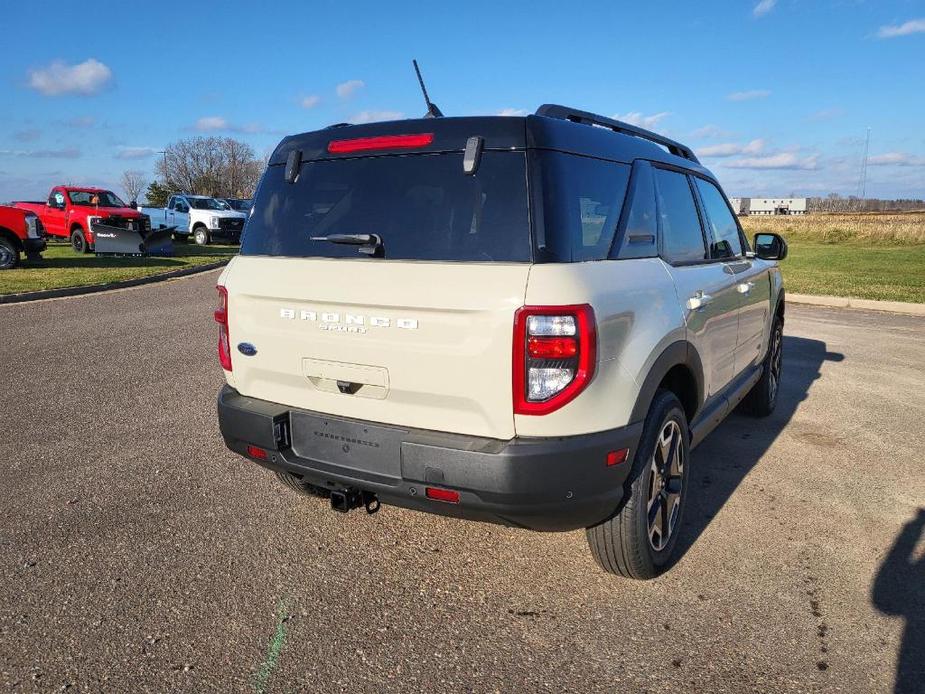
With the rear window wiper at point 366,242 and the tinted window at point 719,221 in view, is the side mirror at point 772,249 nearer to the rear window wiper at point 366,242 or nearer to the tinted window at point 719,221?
the tinted window at point 719,221

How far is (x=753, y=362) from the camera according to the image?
4977 mm

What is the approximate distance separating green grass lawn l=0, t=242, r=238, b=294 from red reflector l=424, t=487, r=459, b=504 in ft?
41.5

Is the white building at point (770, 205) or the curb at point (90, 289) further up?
the white building at point (770, 205)

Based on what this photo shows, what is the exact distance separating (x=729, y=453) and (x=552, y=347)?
2.99 metres

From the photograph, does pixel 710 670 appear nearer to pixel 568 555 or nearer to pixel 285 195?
pixel 568 555

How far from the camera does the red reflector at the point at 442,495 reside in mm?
2557

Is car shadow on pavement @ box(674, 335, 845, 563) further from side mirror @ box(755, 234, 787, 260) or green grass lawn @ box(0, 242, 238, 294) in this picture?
green grass lawn @ box(0, 242, 238, 294)

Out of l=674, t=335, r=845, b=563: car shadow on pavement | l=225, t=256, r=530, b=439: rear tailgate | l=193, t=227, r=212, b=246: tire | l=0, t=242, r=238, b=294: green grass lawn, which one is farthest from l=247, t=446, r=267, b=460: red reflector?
l=193, t=227, r=212, b=246: tire

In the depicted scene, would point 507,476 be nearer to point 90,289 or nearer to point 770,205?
point 90,289

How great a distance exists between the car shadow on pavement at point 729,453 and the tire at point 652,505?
0.89 ft

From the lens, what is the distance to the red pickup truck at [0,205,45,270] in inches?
636

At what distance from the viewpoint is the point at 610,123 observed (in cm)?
341

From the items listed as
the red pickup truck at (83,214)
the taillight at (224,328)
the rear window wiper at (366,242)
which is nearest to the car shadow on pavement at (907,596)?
the rear window wiper at (366,242)

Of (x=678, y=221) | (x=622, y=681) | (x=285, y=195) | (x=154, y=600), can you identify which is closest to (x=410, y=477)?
(x=622, y=681)
